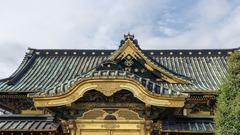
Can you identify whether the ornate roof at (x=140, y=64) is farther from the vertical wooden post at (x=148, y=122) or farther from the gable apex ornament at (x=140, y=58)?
the vertical wooden post at (x=148, y=122)

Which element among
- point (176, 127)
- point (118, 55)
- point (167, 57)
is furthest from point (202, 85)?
point (176, 127)

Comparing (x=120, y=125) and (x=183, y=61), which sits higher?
(x=183, y=61)

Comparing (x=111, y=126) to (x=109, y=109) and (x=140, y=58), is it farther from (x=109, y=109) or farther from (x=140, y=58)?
(x=140, y=58)

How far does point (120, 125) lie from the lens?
1212 centimetres

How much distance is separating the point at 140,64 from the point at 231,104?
10.6 meters

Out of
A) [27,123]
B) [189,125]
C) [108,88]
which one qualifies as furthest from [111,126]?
→ [27,123]

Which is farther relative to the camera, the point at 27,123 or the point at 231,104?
the point at 27,123

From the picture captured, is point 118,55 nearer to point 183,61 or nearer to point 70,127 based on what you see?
point 183,61

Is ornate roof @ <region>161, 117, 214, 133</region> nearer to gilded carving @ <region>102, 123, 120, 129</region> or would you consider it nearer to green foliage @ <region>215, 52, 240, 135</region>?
green foliage @ <region>215, 52, 240, 135</region>

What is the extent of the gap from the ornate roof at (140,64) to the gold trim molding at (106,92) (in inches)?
313

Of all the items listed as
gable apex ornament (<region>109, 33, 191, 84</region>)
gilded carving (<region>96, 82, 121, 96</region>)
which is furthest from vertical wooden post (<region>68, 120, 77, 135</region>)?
gable apex ornament (<region>109, 33, 191, 84</region>)

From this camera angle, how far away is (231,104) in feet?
34.8

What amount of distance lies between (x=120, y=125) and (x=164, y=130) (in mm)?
1420

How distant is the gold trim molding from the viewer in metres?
11.5
